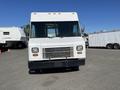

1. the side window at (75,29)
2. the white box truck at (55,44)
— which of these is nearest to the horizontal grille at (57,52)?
the white box truck at (55,44)

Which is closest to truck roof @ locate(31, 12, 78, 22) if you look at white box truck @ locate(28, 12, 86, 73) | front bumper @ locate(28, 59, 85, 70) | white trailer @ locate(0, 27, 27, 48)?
white box truck @ locate(28, 12, 86, 73)

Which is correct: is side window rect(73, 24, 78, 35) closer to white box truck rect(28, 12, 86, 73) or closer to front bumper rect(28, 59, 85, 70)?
white box truck rect(28, 12, 86, 73)

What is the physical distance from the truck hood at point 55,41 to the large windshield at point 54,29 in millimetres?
400

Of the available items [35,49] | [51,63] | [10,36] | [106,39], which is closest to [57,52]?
[51,63]

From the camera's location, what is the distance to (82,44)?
1259 centimetres

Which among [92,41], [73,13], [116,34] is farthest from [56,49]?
[92,41]

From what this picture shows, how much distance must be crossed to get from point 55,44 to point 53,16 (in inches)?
90.6

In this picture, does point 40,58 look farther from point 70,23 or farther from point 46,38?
point 70,23

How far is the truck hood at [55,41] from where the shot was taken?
1232 centimetres

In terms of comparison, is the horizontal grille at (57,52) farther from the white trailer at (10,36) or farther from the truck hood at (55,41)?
the white trailer at (10,36)

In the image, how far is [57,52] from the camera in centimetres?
1235

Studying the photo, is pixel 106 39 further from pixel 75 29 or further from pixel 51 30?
pixel 51 30

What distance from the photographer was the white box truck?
40.3 feet

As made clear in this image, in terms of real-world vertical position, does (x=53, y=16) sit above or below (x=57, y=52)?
above
